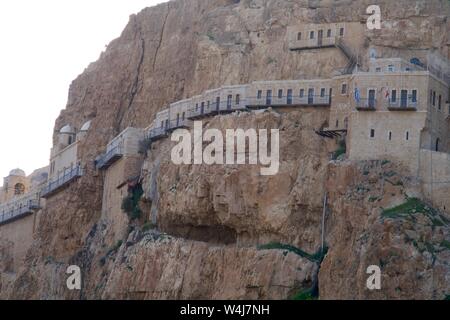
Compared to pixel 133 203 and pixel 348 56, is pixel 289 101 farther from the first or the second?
pixel 133 203

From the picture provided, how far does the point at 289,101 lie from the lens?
398 ft

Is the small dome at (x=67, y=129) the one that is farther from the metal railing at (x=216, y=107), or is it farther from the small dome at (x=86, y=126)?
the metal railing at (x=216, y=107)

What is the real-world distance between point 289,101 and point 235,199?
877 centimetres

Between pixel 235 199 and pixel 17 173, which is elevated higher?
pixel 17 173

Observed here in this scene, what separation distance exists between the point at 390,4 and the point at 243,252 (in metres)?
23.1

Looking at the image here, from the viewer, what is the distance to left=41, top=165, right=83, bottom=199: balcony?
465ft

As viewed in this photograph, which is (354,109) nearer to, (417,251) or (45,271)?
(417,251)

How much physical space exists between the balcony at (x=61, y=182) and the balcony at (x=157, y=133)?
10284mm

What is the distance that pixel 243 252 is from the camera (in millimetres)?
118125

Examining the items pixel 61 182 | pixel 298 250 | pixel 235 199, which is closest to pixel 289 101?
pixel 235 199

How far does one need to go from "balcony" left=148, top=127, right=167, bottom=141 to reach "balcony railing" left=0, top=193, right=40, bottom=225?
68.6 ft

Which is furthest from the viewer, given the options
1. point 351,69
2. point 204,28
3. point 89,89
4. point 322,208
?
point 89,89

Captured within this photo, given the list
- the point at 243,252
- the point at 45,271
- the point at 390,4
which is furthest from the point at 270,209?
the point at 45,271

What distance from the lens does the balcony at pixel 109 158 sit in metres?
134
